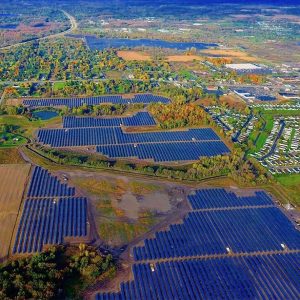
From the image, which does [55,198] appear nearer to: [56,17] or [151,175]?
[151,175]

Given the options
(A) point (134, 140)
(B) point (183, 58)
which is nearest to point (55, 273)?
(A) point (134, 140)

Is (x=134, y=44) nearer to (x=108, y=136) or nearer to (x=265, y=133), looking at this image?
(x=108, y=136)

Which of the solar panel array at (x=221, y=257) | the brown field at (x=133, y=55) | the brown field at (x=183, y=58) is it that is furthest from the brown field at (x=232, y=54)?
the solar panel array at (x=221, y=257)

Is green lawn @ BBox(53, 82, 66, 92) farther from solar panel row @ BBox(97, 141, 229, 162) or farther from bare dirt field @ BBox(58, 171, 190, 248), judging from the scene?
bare dirt field @ BBox(58, 171, 190, 248)

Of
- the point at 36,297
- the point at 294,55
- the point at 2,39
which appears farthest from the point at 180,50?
the point at 36,297

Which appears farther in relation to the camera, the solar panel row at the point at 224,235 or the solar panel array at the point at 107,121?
the solar panel array at the point at 107,121

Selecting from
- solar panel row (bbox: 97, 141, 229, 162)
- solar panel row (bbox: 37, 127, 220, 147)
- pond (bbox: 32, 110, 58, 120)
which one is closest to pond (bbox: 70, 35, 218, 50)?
pond (bbox: 32, 110, 58, 120)

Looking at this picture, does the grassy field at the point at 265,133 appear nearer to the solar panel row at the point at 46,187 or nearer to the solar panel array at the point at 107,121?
the solar panel array at the point at 107,121
